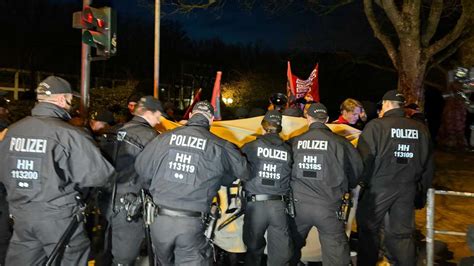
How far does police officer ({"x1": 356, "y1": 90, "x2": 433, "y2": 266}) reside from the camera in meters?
5.81

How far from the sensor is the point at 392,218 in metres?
5.89

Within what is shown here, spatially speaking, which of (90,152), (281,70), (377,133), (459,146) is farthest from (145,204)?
(281,70)

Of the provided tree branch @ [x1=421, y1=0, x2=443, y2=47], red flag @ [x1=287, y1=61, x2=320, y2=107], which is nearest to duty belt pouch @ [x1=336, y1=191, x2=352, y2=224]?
red flag @ [x1=287, y1=61, x2=320, y2=107]

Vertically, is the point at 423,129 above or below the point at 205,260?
above

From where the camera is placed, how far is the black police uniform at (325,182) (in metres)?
5.32

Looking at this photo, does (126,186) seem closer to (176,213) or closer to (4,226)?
(176,213)

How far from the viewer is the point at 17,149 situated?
432 centimetres

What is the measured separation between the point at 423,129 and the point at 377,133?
625 millimetres

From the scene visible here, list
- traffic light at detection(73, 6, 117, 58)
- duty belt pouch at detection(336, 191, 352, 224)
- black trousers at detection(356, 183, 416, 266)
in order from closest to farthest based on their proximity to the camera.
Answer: duty belt pouch at detection(336, 191, 352, 224) < black trousers at detection(356, 183, 416, 266) < traffic light at detection(73, 6, 117, 58)

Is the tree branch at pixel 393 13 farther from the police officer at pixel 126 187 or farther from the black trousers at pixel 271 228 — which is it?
the police officer at pixel 126 187

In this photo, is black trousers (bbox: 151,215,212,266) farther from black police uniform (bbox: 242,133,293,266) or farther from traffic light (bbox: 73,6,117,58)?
traffic light (bbox: 73,6,117,58)

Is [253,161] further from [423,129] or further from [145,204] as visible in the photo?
[423,129]

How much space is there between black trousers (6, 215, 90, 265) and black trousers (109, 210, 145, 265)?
104 centimetres

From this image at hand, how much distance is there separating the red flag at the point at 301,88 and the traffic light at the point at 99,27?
351 centimetres
